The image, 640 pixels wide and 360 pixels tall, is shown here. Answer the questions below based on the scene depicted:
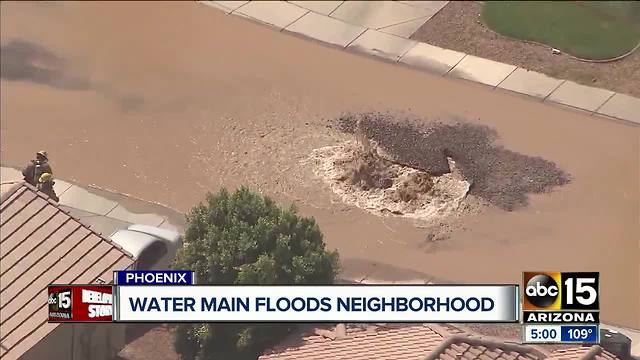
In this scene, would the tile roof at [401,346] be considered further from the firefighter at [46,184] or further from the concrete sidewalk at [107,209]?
the firefighter at [46,184]

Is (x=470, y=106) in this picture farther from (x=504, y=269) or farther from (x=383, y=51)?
(x=504, y=269)

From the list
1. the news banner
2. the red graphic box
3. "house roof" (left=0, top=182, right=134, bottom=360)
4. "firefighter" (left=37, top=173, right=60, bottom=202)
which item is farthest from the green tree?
"firefighter" (left=37, top=173, right=60, bottom=202)

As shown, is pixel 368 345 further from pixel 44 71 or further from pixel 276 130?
pixel 44 71

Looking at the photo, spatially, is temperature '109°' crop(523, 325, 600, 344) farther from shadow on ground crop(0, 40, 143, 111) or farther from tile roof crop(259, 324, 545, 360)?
shadow on ground crop(0, 40, 143, 111)

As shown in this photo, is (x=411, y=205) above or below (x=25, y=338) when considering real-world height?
above

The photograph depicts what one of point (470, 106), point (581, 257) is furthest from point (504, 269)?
point (470, 106)

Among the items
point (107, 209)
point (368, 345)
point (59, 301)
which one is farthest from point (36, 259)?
point (368, 345)

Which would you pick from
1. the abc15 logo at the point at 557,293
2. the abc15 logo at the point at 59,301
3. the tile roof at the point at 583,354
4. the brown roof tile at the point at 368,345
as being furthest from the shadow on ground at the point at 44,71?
the tile roof at the point at 583,354
